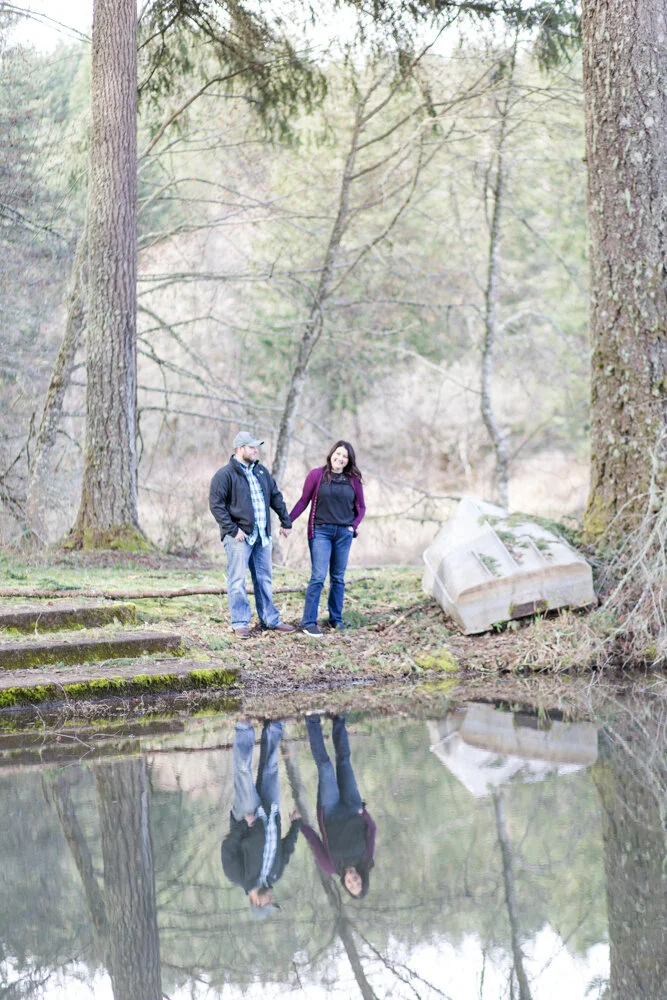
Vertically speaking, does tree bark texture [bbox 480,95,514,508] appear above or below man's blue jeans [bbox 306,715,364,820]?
above

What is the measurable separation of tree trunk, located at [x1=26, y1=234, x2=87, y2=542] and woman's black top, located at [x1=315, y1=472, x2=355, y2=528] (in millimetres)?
6005

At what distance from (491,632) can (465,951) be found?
20.3 feet

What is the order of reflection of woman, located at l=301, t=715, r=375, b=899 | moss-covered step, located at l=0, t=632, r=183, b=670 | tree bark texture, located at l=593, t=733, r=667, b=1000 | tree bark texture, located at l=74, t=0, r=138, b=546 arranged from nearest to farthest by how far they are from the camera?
tree bark texture, located at l=593, t=733, r=667, b=1000
reflection of woman, located at l=301, t=715, r=375, b=899
moss-covered step, located at l=0, t=632, r=183, b=670
tree bark texture, located at l=74, t=0, r=138, b=546

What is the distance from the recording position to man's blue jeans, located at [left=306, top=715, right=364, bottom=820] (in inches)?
209

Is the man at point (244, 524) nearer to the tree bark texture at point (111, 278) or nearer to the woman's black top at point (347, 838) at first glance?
the woman's black top at point (347, 838)

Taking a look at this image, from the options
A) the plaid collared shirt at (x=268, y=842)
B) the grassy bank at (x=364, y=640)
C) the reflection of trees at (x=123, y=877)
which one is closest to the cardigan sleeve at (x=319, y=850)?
the plaid collared shirt at (x=268, y=842)

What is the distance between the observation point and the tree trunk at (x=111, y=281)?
14.1m

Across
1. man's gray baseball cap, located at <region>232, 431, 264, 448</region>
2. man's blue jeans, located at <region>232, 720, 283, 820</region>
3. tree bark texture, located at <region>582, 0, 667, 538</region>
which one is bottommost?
man's blue jeans, located at <region>232, 720, 283, 820</region>

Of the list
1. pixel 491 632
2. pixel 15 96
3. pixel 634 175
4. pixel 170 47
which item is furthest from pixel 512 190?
pixel 491 632

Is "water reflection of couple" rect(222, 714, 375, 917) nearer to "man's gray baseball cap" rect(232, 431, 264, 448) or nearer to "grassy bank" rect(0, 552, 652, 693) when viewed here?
"grassy bank" rect(0, 552, 652, 693)

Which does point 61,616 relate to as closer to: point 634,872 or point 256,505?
point 256,505

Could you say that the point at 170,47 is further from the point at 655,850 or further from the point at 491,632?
the point at 655,850

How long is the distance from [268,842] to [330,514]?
17.2ft

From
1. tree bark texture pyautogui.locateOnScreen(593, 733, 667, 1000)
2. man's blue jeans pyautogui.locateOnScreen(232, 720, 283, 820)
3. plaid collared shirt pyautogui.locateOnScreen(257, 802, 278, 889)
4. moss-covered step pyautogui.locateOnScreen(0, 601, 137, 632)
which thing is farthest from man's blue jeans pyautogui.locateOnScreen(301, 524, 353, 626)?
plaid collared shirt pyautogui.locateOnScreen(257, 802, 278, 889)
